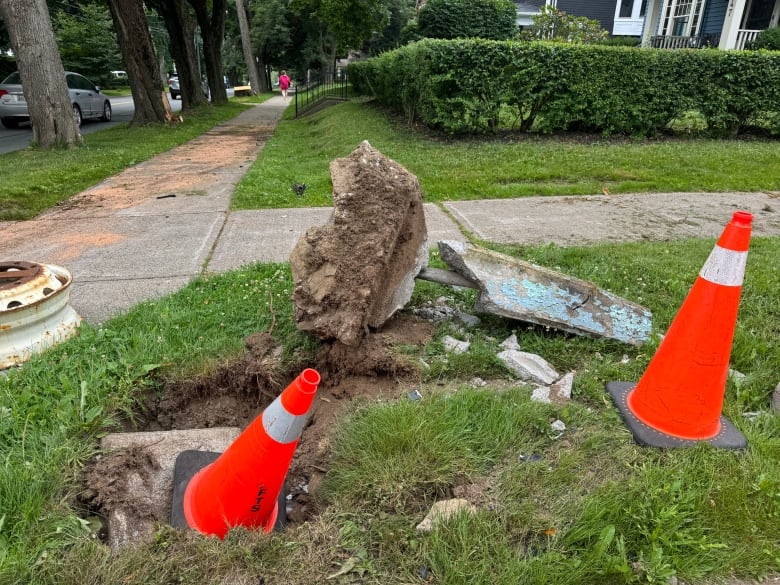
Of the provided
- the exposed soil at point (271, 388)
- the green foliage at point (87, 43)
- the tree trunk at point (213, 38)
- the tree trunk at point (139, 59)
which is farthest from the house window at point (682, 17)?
the green foliage at point (87, 43)

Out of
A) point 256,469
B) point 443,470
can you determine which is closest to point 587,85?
point 443,470

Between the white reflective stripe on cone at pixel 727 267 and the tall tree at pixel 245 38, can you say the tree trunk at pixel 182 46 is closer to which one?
the tall tree at pixel 245 38

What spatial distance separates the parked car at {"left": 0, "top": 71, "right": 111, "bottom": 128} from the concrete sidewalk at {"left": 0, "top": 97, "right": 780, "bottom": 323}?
34.4ft

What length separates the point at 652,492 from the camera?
2.10 m

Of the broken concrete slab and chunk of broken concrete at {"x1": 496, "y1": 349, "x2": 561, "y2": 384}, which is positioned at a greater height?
chunk of broken concrete at {"x1": 496, "y1": 349, "x2": 561, "y2": 384}

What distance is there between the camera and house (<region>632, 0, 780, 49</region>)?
65.3 feet

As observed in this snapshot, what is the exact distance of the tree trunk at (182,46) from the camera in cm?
2083

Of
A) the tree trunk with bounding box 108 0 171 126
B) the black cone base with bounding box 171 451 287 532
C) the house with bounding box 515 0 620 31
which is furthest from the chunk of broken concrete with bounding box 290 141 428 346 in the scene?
the house with bounding box 515 0 620 31

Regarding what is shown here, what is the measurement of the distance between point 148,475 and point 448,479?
132 centimetres

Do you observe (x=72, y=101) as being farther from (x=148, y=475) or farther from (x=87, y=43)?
(x=87, y=43)

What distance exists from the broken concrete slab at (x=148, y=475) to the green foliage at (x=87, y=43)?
46.2 m

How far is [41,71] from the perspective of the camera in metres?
10.5

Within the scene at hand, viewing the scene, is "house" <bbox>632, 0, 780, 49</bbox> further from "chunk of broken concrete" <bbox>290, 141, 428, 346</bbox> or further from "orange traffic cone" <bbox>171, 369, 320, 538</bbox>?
"orange traffic cone" <bbox>171, 369, 320, 538</bbox>

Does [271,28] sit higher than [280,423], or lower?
higher
